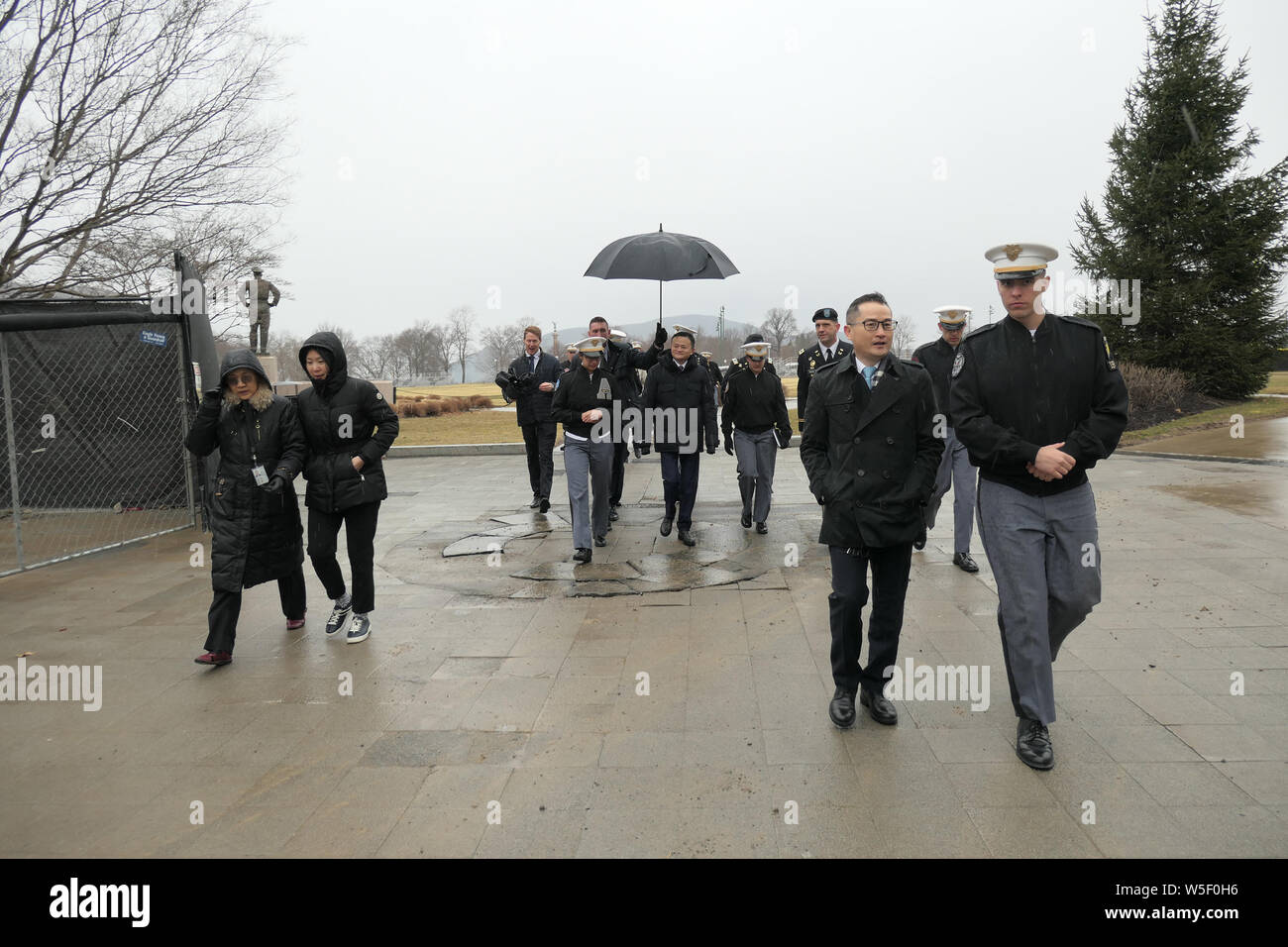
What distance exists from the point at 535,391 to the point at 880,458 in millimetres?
6675

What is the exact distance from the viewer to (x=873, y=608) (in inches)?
159

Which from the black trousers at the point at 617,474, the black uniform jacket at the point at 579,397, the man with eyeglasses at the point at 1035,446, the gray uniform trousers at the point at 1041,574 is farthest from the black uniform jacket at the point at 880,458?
the black trousers at the point at 617,474

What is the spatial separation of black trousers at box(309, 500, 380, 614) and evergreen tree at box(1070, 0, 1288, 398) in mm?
22109

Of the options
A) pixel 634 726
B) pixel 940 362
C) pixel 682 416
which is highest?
pixel 940 362

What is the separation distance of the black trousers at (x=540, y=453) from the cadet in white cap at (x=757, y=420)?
7.77ft

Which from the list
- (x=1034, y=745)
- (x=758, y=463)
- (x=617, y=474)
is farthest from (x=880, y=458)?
(x=617, y=474)

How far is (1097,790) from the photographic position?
3.28 metres

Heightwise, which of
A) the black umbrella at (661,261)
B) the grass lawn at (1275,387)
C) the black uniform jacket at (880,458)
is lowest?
the grass lawn at (1275,387)

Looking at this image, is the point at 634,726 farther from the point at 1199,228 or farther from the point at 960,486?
the point at 1199,228

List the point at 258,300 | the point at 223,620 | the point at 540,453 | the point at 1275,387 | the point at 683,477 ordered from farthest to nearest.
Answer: the point at 1275,387
the point at 258,300
the point at 540,453
the point at 683,477
the point at 223,620

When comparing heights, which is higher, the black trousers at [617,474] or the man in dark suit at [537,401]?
the man in dark suit at [537,401]

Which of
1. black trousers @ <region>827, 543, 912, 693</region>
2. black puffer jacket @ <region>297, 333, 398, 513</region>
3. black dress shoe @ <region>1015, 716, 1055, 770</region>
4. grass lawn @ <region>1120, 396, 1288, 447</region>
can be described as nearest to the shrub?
grass lawn @ <region>1120, 396, 1288, 447</region>

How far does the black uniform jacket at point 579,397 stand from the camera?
24.9 ft

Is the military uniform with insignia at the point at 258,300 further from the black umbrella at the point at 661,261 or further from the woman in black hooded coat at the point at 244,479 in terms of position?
the woman in black hooded coat at the point at 244,479
